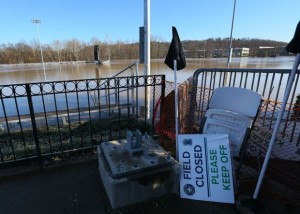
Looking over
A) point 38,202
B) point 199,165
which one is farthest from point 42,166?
point 199,165

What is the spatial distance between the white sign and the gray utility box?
0.15m

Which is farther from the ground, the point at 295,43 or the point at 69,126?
the point at 295,43

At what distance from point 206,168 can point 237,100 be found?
1070mm

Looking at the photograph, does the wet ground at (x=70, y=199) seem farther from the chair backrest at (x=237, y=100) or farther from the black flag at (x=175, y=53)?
the black flag at (x=175, y=53)

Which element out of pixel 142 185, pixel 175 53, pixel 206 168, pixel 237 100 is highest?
pixel 175 53

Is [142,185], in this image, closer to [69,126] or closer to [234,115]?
[234,115]

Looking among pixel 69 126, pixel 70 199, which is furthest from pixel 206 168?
pixel 69 126

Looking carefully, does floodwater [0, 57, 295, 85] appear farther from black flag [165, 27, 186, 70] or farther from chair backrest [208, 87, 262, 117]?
chair backrest [208, 87, 262, 117]

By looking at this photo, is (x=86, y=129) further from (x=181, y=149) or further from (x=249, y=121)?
(x=249, y=121)

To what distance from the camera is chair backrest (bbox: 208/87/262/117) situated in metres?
2.55

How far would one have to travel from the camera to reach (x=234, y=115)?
102 inches

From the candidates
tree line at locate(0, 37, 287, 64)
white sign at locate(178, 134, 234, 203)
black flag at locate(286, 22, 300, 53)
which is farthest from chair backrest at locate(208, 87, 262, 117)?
tree line at locate(0, 37, 287, 64)

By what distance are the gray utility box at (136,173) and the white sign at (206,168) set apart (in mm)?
150

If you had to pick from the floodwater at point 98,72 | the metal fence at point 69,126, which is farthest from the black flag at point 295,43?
the floodwater at point 98,72
